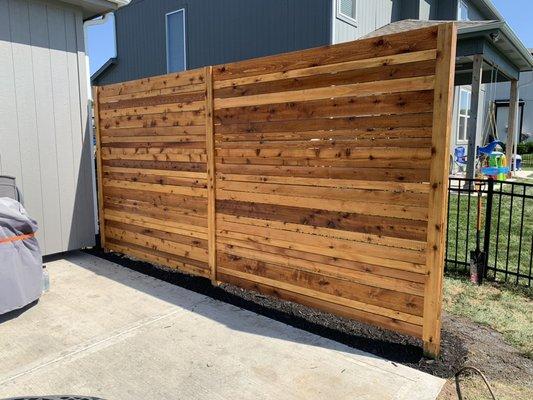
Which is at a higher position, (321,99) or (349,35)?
(349,35)

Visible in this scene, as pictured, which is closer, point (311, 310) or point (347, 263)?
point (347, 263)

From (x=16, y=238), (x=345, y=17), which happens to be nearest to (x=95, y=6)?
(x=16, y=238)

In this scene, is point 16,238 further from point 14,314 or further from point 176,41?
point 176,41

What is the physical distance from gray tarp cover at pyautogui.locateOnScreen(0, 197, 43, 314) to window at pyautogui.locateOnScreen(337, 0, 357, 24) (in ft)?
24.5

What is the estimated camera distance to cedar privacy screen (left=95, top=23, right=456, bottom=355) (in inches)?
107

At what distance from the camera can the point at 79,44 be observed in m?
5.09

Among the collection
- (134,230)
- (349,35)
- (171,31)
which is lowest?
(134,230)

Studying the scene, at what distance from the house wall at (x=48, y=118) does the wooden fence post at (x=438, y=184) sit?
4151mm

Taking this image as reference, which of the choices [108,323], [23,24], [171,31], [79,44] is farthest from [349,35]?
[108,323]

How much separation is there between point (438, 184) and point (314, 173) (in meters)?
0.92

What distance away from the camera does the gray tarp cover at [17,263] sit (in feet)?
10.8

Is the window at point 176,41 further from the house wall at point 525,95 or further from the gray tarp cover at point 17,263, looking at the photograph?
the house wall at point 525,95

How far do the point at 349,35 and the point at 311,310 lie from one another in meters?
7.42

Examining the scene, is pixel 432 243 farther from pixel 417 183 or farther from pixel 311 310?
pixel 311 310
